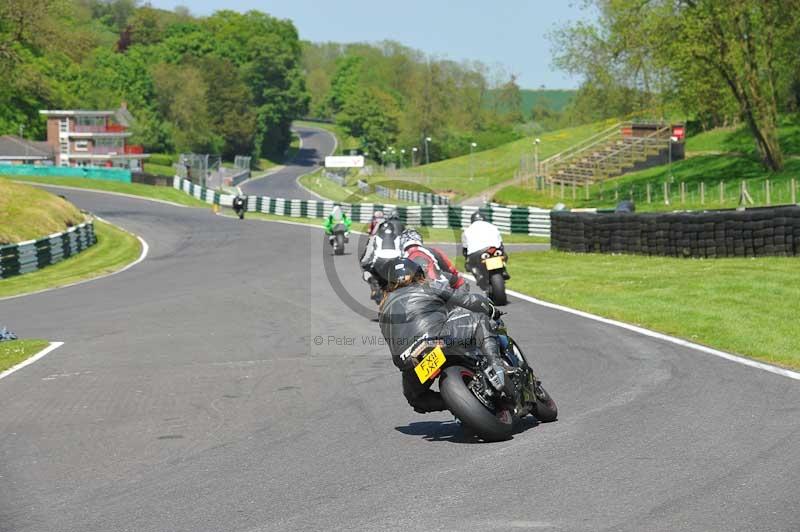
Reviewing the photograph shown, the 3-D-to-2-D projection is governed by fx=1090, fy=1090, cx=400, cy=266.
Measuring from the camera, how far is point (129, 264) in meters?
34.5

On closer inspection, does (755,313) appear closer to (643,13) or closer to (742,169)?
(643,13)

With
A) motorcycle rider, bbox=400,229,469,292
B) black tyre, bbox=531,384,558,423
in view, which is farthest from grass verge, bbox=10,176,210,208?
black tyre, bbox=531,384,558,423

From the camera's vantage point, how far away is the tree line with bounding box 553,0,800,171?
49.3 m

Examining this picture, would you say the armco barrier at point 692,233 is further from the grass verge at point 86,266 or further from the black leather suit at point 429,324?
the black leather suit at point 429,324

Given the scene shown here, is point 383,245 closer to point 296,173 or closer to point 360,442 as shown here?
point 360,442

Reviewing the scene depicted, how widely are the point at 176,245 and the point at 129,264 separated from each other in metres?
7.60

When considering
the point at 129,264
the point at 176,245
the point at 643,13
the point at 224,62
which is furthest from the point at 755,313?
the point at 224,62

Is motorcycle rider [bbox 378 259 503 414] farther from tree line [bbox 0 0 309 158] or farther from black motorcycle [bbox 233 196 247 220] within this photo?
tree line [bbox 0 0 309 158]

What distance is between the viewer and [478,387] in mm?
8344

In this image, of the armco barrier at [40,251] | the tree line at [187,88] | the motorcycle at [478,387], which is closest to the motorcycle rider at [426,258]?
the motorcycle at [478,387]

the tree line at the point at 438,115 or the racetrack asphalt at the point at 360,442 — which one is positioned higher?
the tree line at the point at 438,115

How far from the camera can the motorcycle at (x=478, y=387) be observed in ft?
26.7

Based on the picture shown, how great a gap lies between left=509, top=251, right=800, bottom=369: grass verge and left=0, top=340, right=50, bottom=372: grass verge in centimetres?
849

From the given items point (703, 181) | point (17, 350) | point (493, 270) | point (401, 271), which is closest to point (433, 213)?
point (703, 181)
